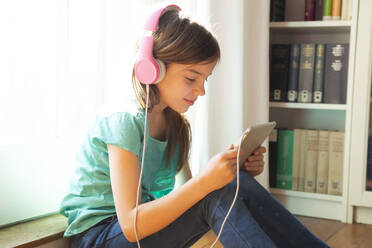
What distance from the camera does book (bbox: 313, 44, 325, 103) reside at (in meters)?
1.89

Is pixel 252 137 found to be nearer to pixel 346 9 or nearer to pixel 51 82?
pixel 51 82

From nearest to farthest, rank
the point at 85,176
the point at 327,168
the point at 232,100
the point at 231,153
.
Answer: the point at 231,153 → the point at 85,176 → the point at 232,100 → the point at 327,168

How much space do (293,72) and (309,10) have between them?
10.2 inches

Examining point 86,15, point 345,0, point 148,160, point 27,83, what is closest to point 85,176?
point 148,160

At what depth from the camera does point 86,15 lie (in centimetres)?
124

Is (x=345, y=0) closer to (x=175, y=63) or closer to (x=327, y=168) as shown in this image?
(x=327, y=168)

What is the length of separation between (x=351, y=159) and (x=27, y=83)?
4.00ft

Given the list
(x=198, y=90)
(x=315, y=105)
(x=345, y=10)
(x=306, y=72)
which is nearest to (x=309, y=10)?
(x=345, y=10)

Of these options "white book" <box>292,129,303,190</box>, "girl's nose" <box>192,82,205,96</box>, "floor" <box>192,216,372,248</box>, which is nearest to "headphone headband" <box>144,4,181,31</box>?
"girl's nose" <box>192,82,205,96</box>

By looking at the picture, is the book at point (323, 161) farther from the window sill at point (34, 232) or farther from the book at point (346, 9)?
the window sill at point (34, 232)

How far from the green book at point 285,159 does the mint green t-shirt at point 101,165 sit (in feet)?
2.86

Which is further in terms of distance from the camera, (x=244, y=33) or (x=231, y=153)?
(x=244, y=33)

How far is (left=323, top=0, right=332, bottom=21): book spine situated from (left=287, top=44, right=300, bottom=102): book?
0.50ft

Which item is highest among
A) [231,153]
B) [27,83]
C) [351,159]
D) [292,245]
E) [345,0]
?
[345,0]
